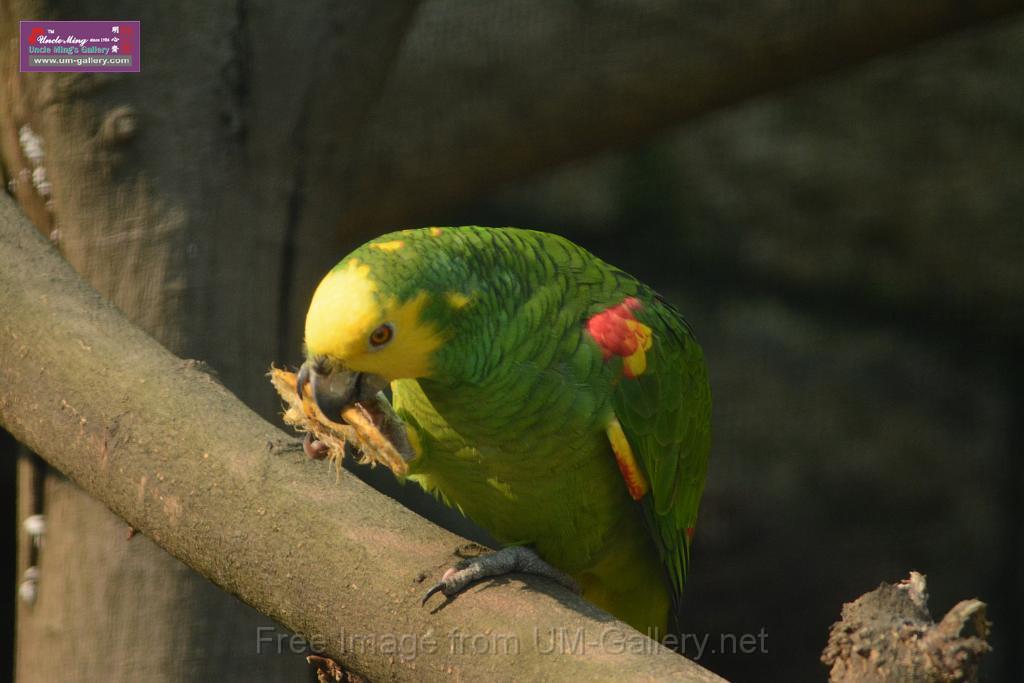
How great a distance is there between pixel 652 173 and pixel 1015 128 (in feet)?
4.41

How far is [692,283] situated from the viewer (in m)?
4.26

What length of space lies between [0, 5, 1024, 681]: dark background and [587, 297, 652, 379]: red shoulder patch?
7.67ft

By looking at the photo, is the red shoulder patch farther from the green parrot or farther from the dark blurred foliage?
the dark blurred foliage

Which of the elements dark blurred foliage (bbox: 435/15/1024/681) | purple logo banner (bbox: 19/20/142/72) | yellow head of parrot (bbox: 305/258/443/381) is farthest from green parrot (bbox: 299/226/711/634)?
dark blurred foliage (bbox: 435/15/1024/681)

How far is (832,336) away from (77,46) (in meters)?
3.13

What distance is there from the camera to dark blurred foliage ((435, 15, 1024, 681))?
406 centimetres

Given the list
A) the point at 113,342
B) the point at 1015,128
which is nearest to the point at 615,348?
the point at 113,342

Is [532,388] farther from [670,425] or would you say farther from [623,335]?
[670,425]

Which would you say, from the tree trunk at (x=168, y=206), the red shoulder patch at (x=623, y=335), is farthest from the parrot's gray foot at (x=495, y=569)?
the tree trunk at (x=168, y=206)

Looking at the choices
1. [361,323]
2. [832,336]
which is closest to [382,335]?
[361,323]

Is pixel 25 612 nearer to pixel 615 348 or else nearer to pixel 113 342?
pixel 113 342

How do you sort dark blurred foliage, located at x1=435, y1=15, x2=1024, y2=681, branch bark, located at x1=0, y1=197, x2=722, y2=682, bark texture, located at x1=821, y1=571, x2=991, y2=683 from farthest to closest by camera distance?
1. dark blurred foliage, located at x1=435, y1=15, x2=1024, y2=681
2. branch bark, located at x1=0, y1=197, x2=722, y2=682
3. bark texture, located at x1=821, y1=571, x2=991, y2=683

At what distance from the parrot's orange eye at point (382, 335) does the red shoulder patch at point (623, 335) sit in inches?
17.4

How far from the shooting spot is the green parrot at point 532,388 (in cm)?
146
